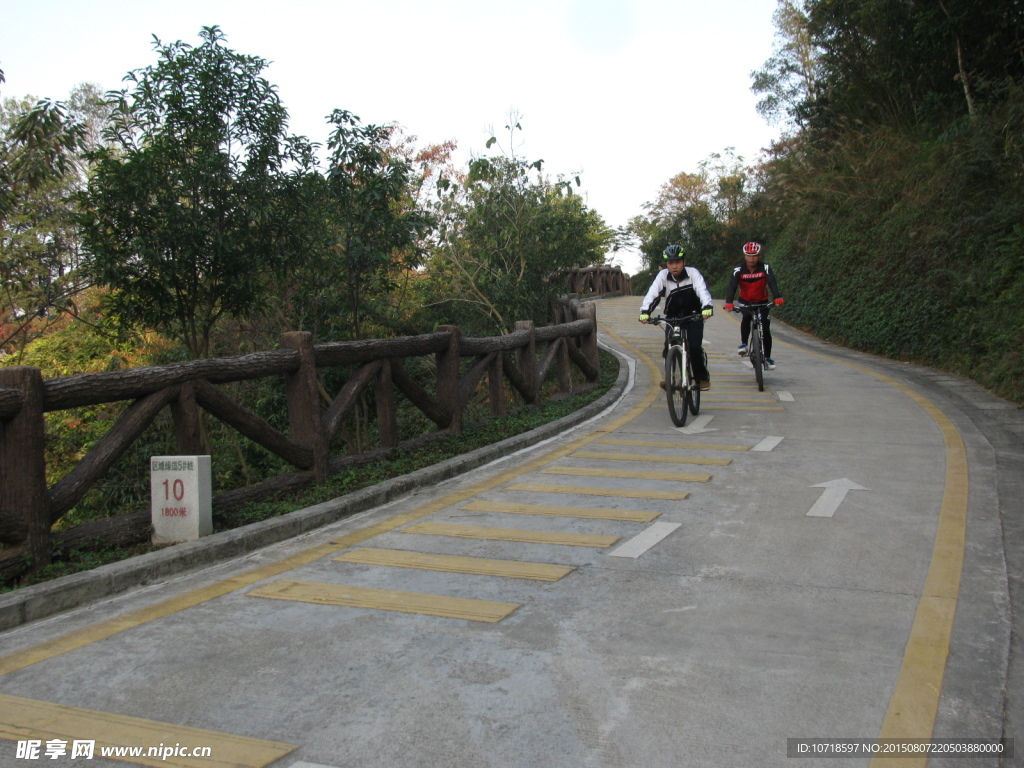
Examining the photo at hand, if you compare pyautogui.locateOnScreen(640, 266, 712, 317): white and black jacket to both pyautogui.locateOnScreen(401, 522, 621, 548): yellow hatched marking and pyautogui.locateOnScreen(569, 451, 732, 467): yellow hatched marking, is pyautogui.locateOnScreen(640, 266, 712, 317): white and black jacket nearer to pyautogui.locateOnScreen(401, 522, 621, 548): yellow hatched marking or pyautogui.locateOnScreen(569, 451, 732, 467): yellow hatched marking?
pyautogui.locateOnScreen(569, 451, 732, 467): yellow hatched marking

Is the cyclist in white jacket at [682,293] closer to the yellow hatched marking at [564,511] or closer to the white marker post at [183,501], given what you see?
the yellow hatched marking at [564,511]

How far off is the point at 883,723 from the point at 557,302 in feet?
51.6

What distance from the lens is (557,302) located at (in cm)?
1888

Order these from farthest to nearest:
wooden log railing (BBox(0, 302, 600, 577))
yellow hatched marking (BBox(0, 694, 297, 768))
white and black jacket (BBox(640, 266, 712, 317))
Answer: white and black jacket (BBox(640, 266, 712, 317)), wooden log railing (BBox(0, 302, 600, 577)), yellow hatched marking (BBox(0, 694, 297, 768))

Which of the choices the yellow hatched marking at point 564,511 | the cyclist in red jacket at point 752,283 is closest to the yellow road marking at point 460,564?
the yellow hatched marking at point 564,511

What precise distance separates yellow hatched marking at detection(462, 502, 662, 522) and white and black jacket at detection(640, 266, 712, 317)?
4.27m

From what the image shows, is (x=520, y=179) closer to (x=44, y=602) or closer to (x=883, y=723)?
(x=44, y=602)

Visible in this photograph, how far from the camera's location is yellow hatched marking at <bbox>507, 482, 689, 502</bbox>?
7367 millimetres

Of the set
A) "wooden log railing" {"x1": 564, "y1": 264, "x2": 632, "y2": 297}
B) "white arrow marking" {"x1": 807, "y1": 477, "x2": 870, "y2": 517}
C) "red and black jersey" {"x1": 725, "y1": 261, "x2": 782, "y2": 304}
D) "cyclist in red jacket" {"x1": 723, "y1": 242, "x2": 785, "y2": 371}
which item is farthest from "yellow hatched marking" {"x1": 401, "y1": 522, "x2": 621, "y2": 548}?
"wooden log railing" {"x1": 564, "y1": 264, "x2": 632, "y2": 297}

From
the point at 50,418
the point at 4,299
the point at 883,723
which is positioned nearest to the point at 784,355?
the point at 883,723

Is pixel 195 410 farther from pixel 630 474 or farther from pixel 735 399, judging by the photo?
pixel 735 399

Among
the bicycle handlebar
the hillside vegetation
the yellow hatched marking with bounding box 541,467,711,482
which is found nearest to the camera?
the yellow hatched marking with bounding box 541,467,711,482

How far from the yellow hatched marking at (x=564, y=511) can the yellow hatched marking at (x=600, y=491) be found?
472 mm

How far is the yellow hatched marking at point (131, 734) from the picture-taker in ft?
10.6
